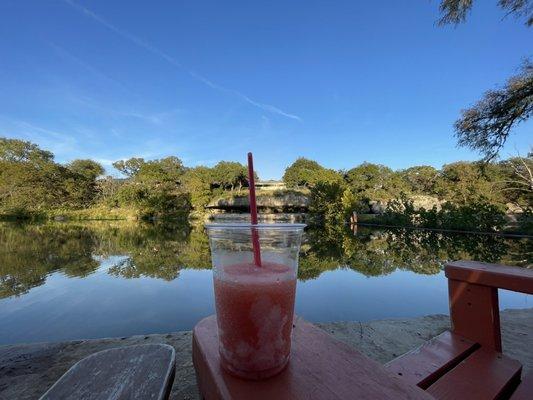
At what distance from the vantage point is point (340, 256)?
725 centimetres

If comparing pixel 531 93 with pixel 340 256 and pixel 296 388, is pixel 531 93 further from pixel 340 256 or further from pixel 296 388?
pixel 296 388

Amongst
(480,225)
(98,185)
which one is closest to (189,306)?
(480,225)

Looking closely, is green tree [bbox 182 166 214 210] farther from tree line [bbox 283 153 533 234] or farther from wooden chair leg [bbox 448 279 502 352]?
wooden chair leg [bbox 448 279 502 352]

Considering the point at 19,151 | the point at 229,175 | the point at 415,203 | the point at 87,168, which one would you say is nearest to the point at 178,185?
the point at 229,175

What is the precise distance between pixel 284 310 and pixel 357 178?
1411 inches

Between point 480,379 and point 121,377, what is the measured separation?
3.08ft

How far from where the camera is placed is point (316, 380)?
500 millimetres

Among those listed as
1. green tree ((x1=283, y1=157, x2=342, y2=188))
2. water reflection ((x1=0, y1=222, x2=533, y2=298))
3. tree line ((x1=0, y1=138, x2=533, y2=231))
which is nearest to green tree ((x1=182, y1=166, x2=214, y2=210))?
tree line ((x1=0, y1=138, x2=533, y2=231))

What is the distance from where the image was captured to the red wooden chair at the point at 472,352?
814 millimetres

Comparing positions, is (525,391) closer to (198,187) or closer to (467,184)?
(467,184)

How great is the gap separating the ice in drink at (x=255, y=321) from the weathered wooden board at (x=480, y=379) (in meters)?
0.52

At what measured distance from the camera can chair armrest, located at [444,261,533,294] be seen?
0.95 m

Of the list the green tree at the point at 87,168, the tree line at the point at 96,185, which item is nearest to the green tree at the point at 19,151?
the tree line at the point at 96,185

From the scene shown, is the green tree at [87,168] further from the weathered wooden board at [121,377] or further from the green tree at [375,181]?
the weathered wooden board at [121,377]
